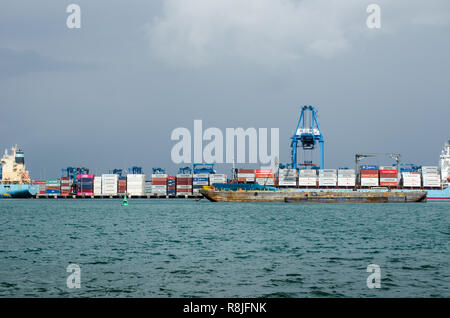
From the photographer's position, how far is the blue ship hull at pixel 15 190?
6102 inches

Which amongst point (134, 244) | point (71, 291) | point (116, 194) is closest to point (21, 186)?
point (116, 194)

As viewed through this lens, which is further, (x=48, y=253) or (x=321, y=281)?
(x=48, y=253)

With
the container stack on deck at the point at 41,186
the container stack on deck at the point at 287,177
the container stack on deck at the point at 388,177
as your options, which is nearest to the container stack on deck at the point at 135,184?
the container stack on deck at the point at 41,186

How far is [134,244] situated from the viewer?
26.5 m

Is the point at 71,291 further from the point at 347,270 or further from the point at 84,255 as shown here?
the point at 347,270

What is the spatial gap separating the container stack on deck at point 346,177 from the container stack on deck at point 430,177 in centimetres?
1920

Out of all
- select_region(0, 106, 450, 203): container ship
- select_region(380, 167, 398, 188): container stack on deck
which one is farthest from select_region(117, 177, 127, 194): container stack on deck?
select_region(380, 167, 398, 188): container stack on deck

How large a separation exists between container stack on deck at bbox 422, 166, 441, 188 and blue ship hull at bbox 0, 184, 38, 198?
126 metres

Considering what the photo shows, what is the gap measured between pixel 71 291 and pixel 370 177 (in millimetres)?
117833

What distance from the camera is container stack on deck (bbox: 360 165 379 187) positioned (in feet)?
402

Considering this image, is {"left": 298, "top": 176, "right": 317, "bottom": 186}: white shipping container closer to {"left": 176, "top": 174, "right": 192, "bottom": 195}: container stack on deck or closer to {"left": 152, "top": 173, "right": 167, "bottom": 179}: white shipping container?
{"left": 176, "top": 174, "right": 192, "bottom": 195}: container stack on deck

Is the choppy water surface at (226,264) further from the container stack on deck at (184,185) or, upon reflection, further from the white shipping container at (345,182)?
the container stack on deck at (184,185)

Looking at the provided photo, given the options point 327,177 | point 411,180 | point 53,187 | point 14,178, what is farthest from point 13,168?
point 411,180
